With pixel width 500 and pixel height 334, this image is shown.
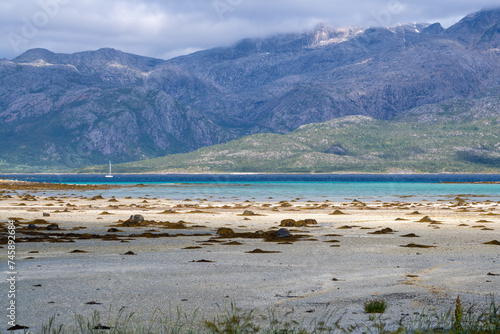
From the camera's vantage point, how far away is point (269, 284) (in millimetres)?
15359

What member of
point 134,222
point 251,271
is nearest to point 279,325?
point 251,271

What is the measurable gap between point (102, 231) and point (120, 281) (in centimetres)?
1692

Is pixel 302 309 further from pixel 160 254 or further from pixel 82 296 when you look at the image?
pixel 160 254

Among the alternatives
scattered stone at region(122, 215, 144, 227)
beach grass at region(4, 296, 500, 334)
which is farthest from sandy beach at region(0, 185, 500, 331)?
scattered stone at region(122, 215, 144, 227)

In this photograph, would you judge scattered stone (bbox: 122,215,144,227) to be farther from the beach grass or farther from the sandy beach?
the beach grass

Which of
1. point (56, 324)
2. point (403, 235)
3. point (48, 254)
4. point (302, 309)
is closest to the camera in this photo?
point (56, 324)

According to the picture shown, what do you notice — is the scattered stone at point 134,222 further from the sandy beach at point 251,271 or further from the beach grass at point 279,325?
the beach grass at point 279,325

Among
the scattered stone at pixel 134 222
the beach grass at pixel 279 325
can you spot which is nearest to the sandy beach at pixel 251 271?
the beach grass at pixel 279 325

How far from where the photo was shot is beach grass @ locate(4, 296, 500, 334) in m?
8.80

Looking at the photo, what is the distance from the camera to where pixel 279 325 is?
33.4 ft

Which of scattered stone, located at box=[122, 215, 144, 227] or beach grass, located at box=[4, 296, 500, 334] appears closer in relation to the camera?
beach grass, located at box=[4, 296, 500, 334]

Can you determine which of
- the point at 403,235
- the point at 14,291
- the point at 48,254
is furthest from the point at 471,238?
the point at 14,291

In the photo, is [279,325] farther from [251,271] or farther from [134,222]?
Answer: [134,222]

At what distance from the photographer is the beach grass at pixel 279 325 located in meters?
8.80
